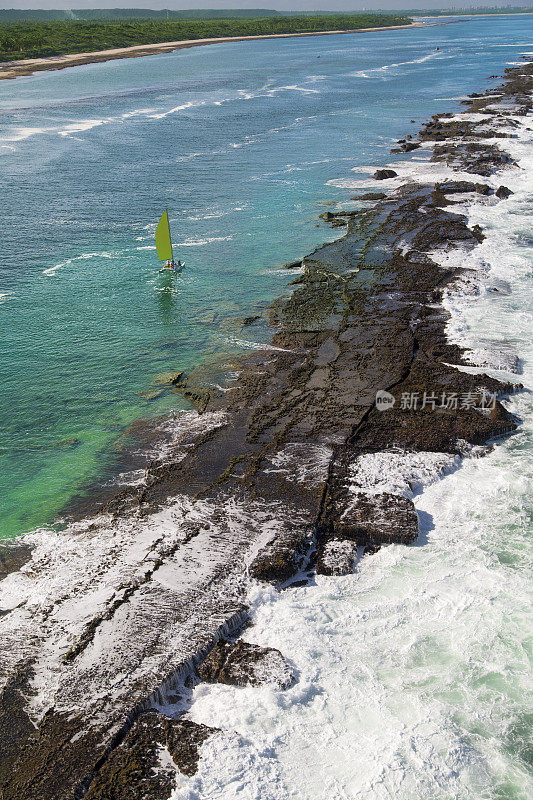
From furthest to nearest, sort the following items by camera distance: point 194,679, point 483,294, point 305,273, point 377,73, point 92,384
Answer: point 377,73
point 305,273
point 483,294
point 92,384
point 194,679

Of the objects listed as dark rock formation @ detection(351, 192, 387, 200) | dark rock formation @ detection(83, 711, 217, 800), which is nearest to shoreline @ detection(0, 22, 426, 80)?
dark rock formation @ detection(351, 192, 387, 200)

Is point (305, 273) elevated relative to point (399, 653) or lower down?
elevated

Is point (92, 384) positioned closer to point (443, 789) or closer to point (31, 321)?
point (31, 321)

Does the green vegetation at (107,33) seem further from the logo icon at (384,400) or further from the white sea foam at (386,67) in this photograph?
the logo icon at (384,400)

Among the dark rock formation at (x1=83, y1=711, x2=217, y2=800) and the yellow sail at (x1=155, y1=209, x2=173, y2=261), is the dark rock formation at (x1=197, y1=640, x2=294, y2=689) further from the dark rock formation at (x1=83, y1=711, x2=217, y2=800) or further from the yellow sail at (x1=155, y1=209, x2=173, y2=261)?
the yellow sail at (x1=155, y1=209, x2=173, y2=261)

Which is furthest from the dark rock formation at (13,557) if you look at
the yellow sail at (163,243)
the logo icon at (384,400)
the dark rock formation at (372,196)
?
the dark rock formation at (372,196)

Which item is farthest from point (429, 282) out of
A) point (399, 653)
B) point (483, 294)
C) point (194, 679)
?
point (194, 679)

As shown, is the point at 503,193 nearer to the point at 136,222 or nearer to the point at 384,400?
the point at 136,222
